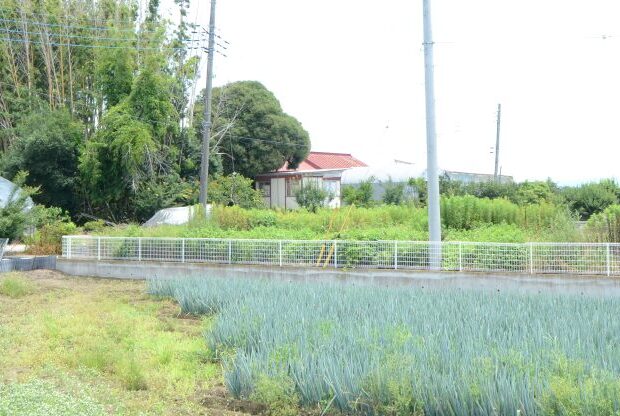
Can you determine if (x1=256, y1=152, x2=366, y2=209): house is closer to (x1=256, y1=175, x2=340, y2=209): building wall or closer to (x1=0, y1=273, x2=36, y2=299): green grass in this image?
(x1=256, y1=175, x2=340, y2=209): building wall

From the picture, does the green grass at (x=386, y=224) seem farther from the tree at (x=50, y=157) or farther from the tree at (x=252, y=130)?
the tree at (x=252, y=130)

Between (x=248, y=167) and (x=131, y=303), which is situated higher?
(x=248, y=167)

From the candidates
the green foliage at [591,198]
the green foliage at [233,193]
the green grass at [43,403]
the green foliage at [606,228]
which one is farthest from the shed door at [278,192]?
the green grass at [43,403]

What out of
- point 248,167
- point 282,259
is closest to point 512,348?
point 282,259

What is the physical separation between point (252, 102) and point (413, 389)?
2919 centimetres

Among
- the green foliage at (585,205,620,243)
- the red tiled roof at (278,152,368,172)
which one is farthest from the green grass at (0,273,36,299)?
the red tiled roof at (278,152,368,172)

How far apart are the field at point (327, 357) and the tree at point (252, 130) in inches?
878

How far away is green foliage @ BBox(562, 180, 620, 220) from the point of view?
81.1 feet

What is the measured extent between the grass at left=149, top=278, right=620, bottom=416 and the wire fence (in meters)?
2.69

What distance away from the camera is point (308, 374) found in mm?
4754

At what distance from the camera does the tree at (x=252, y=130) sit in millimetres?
31078

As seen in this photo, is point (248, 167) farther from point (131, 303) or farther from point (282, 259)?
point (131, 303)

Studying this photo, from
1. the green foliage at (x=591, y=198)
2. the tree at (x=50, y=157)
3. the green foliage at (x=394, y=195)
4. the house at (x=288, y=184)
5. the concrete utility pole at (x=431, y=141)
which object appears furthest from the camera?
the house at (x=288, y=184)

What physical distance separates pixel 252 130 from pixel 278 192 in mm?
3516
